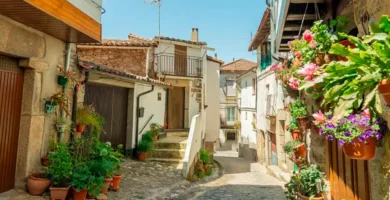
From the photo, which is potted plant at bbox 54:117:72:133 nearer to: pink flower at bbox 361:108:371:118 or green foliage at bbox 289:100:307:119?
green foliage at bbox 289:100:307:119

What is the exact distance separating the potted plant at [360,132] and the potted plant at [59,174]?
4155 millimetres

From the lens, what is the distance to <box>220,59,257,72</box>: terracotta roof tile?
103ft

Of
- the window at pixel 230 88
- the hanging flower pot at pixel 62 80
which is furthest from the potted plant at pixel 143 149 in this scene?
the window at pixel 230 88

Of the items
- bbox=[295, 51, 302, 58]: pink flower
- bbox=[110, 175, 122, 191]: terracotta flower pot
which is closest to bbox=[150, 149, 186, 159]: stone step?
bbox=[110, 175, 122, 191]: terracotta flower pot

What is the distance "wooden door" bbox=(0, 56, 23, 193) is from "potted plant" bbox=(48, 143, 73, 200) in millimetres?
638

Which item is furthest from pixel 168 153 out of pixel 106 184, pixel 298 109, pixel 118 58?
pixel 118 58

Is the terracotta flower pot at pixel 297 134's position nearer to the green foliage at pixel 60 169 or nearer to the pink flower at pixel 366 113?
the pink flower at pixel 366 113

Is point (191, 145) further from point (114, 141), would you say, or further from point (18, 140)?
point (18, 140)

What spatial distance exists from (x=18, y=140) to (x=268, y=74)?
38.0ft

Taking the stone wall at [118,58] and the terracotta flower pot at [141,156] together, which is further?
the stone wall at [118,58]

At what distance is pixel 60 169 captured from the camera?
14.1ft

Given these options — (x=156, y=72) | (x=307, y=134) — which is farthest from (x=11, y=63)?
(x=156, y=72)

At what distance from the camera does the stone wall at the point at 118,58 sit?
1302cm

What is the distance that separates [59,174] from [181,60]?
538 inches
